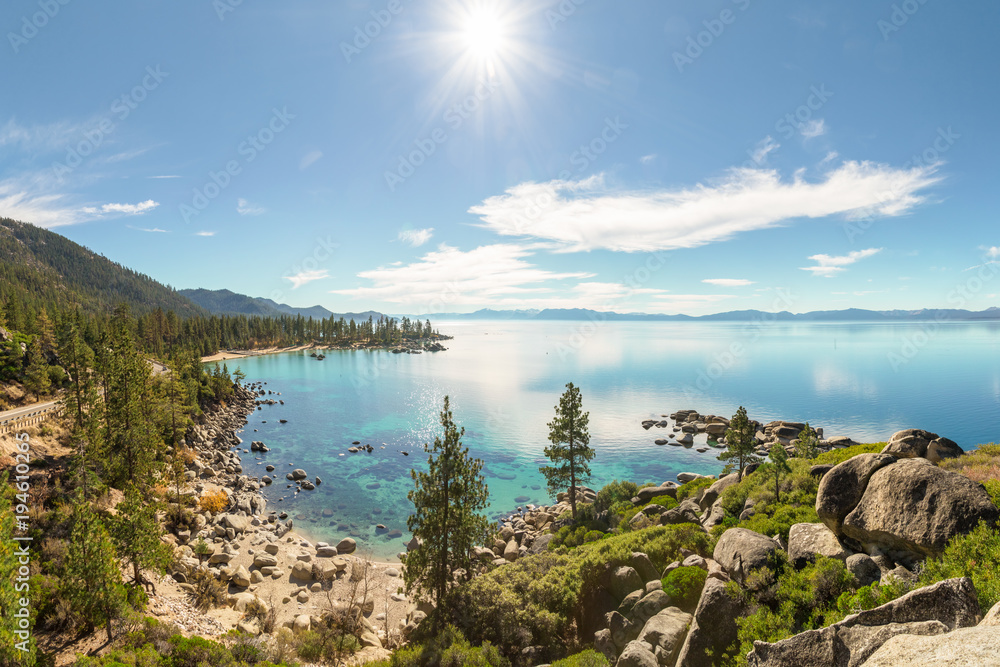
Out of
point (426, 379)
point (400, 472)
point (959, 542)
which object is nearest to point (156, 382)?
point (400, 472)

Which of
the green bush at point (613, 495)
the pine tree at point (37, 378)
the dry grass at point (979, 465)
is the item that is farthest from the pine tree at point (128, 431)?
the dry grass at point (979, 465)

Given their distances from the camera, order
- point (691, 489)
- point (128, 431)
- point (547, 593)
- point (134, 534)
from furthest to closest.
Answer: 1. point (691, 489)
2. point (128, 431)
3. point (134, 534)
4. point (547, 593)

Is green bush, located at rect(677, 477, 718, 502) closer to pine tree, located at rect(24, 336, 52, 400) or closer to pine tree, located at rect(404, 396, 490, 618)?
pine tree, located at rect(404, 396, 490, 618)

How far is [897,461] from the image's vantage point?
14938mm

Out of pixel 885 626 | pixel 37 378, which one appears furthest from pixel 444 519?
pixel 37 378

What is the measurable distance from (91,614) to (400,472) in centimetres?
3669

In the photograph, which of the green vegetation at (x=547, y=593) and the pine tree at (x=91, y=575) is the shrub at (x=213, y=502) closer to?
the pine tree at (x=91, y=575)

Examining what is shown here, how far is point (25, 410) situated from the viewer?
139 ft

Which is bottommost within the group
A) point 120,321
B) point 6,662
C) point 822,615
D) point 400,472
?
point 400,472

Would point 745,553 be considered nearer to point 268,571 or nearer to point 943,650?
point 943,650

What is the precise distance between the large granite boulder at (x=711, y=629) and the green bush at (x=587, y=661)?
2723 mm

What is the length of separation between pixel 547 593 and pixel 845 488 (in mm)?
13612

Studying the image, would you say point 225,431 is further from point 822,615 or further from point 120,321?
point 822,615

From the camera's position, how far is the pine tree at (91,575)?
1612 cm
